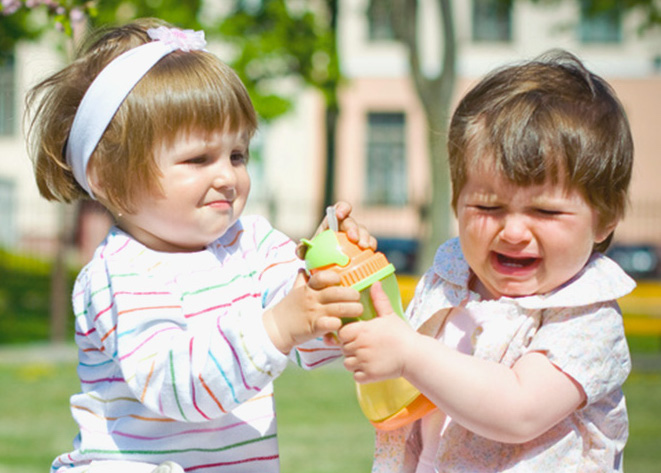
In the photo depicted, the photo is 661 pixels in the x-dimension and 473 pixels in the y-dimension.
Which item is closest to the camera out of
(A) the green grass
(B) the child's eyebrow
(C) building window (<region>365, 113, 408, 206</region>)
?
(B) the child's eyebrow

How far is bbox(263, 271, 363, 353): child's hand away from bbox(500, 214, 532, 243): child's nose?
1.37 feet

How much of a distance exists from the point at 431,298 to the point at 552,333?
401mm

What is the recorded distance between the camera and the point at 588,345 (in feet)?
7.09

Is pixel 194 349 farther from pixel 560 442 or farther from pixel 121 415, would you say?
pixel 560 442

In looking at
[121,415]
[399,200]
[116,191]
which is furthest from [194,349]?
[399,200]

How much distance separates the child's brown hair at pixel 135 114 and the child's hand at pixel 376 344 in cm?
68

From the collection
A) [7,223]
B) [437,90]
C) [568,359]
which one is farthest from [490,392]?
[7,223]

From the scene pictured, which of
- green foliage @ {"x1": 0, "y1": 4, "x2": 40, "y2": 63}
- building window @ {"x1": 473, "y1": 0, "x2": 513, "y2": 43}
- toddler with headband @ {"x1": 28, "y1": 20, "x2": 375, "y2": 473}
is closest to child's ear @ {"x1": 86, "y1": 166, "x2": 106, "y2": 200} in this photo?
toddler with headband @ {"x1": 28, "y1": 20, "x2": 375, "y2": 473}

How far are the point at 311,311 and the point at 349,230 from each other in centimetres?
23

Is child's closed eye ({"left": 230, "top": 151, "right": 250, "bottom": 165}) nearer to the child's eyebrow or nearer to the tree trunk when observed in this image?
the child's eyebrow

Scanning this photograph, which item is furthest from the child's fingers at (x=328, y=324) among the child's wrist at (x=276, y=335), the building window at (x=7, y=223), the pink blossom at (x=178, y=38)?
the building window at (x=7, y=223)

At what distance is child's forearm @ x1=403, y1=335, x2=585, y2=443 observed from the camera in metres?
2.10

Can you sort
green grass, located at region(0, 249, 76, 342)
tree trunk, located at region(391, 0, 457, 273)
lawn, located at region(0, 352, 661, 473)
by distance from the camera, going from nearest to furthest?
lawn, located at region(0, 352, 661, 473)
tree trunk, located at region(391, 0, 457, 273)
green grass, located at region(0, 249, 76, 342)

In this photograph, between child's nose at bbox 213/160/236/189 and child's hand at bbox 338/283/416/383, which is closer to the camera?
child's hand at bbox 338/283/416/383
